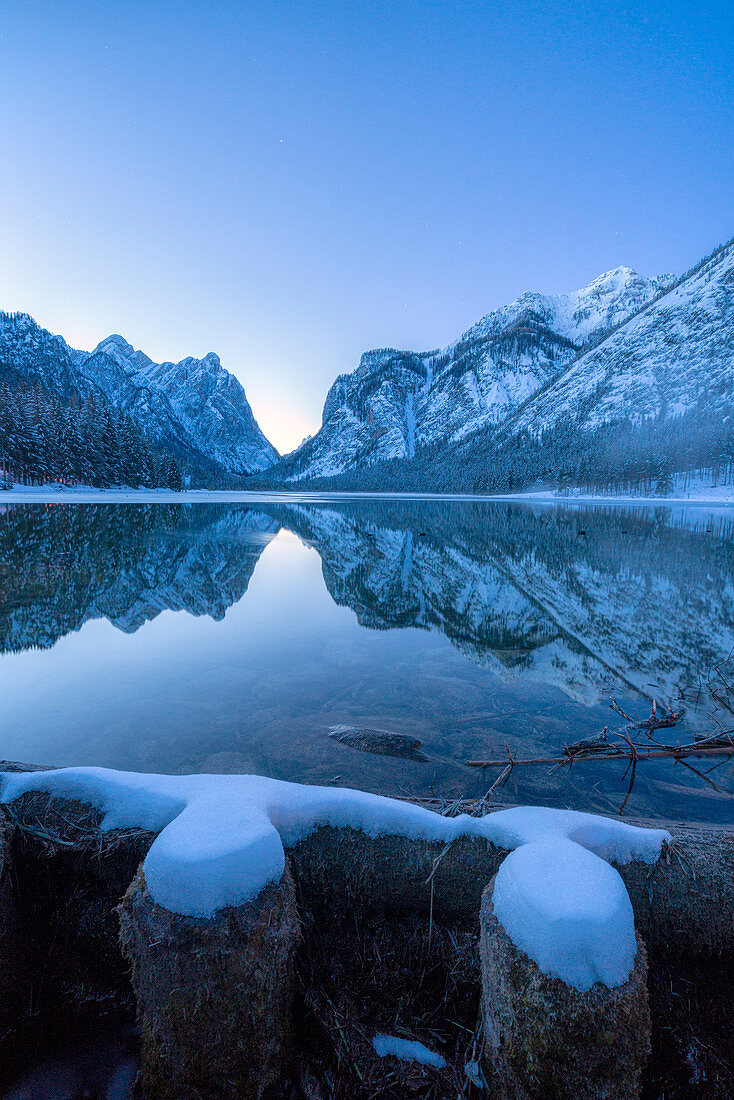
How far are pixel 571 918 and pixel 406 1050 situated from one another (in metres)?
1.43

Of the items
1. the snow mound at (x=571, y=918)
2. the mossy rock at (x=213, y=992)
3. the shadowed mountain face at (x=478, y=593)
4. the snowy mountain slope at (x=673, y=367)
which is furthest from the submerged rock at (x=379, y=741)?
the snowy mountain slope at (x=673, y=367)

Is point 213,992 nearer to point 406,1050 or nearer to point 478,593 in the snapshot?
point 406,1050

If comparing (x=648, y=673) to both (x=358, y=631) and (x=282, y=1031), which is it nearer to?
(x=358, y=631)

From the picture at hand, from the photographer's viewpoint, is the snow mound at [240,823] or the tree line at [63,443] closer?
the snow mound at [240,823]

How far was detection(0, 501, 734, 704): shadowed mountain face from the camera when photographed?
8664 millimetres

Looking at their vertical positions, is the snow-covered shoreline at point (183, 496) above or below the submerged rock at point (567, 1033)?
above

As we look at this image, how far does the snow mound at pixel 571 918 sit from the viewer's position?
184cm

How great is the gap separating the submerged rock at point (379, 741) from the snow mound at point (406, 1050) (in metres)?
3.00

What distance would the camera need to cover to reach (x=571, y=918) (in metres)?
1.87

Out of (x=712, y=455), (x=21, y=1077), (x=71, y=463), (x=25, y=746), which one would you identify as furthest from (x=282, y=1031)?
(x=712, y=455)

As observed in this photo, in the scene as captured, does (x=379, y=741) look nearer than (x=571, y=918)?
Answer: No

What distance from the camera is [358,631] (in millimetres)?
10547

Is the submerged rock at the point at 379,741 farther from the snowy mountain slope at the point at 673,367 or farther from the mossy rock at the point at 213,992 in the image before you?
the snowy mountain slope at the point at 673,367

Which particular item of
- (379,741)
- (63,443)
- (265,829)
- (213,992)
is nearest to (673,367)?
(63,443)
